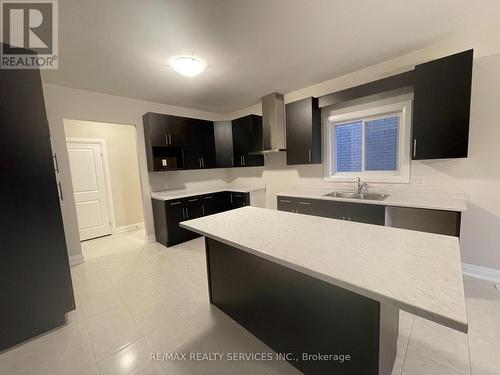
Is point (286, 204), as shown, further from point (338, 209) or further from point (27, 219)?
point (27, 219)

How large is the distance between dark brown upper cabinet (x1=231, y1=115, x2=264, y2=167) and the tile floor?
2479 mm

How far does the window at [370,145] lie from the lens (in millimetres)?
2746

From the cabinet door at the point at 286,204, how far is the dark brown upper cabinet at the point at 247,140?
1140mm

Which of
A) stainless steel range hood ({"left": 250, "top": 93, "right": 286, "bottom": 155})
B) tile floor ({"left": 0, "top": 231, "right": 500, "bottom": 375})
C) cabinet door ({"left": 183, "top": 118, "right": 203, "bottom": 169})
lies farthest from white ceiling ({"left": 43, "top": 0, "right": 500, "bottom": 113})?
tile floor ({"left": 0, "top": 231, "right": 500, "bottom": 375})

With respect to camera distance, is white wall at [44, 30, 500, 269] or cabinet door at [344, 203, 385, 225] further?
cabinet door at [344, 203, 385, 225]

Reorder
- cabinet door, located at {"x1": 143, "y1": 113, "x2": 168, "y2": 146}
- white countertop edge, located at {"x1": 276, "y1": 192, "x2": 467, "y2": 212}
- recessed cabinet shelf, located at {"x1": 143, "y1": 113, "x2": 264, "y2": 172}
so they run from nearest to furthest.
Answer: white countertop edge, located at {"x1": 276, "y1": 192, "x2": 467, "y2": 212}
cabinet door, located at {"x1": 143, "y1": 113, "x2": 168, "y2": 146}
recessed cabinet shelf, located at {"x1": 143, "y1": 113, "x2": 264, "y2": 172}

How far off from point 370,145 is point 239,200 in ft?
7.98

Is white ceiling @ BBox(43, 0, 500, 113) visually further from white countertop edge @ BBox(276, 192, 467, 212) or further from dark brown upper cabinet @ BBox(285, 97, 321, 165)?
white countertop edge @ BBox(276, 192, 467, 212)

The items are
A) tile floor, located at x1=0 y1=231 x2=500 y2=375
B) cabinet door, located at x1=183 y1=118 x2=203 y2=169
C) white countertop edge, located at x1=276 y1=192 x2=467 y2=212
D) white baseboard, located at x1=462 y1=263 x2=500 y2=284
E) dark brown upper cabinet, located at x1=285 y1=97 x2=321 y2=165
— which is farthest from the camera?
cabinet door, located at x1=183 y1=118 x2=203 y2=169

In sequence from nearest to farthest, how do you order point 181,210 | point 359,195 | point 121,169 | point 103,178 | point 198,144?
point 359,195 < point 181,210 < point 198,144 < point 103,178 < point 121,169

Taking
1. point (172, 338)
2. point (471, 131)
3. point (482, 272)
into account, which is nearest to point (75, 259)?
point (172, 338)

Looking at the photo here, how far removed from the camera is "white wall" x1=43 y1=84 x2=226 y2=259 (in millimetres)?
2916

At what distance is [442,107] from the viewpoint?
86.7 inches

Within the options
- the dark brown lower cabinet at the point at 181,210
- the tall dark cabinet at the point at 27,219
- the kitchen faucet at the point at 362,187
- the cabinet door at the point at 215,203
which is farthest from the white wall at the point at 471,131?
the tall dark cabinet at the point at 27,219
